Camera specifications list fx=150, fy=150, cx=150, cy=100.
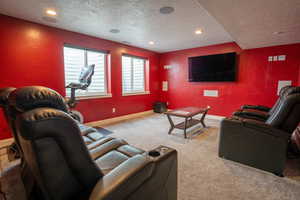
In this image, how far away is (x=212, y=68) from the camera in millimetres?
4539

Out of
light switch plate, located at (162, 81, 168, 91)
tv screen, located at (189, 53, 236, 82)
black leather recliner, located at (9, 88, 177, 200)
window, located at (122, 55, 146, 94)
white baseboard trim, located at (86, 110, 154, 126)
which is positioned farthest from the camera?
light switch plate, located at (162, 81, 168, 91)

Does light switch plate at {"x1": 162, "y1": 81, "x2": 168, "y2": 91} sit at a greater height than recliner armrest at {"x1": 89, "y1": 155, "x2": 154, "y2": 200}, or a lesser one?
greater

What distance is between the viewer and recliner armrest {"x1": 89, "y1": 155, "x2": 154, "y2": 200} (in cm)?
73

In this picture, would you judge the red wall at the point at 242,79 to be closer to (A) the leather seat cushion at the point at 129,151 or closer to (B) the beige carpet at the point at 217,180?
(B) the beige carpet at the point at 217,180

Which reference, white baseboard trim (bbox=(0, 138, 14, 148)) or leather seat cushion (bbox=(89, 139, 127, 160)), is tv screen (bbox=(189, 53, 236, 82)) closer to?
leather seat cushion (bbox=(89, 139, 127, 160))

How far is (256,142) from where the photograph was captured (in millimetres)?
1877

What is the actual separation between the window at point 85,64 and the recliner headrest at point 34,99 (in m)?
3.08

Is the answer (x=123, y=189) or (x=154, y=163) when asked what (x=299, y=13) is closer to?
(x=154, y=163)

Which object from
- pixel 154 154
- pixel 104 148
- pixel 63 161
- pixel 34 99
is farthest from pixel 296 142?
pixel 34 99

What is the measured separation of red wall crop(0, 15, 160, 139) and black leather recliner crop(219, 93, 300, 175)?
3064mm

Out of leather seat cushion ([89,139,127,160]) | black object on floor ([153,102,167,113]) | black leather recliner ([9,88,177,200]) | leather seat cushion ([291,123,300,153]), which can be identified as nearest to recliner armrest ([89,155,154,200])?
black leather recliner ([9,88,177,200])

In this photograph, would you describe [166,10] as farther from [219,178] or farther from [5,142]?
[5,142]

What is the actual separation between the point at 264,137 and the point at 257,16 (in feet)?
5.39

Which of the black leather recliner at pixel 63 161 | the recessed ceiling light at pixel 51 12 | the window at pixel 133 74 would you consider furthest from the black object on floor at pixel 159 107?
the black leather recliner at pixel 63 161
